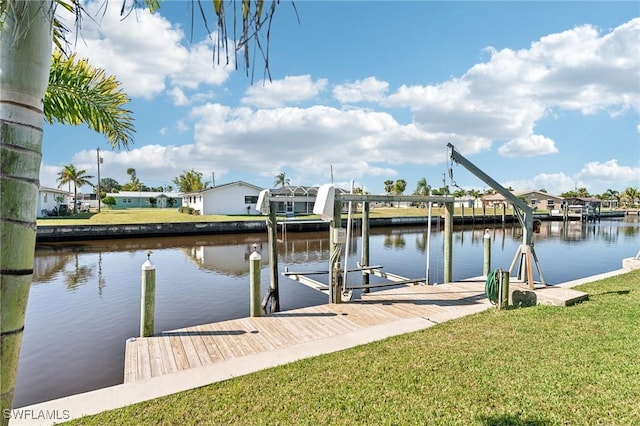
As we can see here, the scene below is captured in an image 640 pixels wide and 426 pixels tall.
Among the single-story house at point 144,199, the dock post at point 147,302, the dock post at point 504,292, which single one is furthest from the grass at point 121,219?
the single-story house at point 144,199

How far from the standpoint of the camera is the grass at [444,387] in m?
3.67

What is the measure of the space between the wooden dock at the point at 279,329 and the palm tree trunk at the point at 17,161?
12.8ft

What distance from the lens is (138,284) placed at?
13156 mm

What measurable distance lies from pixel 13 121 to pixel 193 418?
134 inches

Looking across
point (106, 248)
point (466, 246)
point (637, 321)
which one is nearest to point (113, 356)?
point (637, 321)

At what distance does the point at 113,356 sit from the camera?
282 inches

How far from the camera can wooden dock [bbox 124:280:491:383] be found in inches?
212

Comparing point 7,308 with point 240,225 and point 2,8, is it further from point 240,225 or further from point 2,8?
point 240,225

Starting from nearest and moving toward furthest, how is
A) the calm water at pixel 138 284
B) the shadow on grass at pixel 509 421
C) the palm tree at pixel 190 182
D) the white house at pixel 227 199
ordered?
the shadow on grass at pixel 509 421, the calm water at pixel 138 284, the white house at pixel 227 199, the palm tree at pixel 190 182

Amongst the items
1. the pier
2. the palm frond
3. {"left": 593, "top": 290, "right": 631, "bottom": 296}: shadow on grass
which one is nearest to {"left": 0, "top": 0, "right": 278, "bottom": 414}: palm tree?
the palm frond

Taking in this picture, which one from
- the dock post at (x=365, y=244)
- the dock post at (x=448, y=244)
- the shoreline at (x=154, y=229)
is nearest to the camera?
the dock post at (x=448, y=244)

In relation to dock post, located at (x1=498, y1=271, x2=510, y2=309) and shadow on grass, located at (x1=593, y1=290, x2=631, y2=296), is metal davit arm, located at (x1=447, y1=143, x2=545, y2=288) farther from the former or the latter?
dock post, located at (x1=498, y1=271, x2=510, y2=309)

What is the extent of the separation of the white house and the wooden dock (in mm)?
34429

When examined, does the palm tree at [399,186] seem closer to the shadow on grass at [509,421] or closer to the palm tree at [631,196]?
the palm tree at [631,196]
